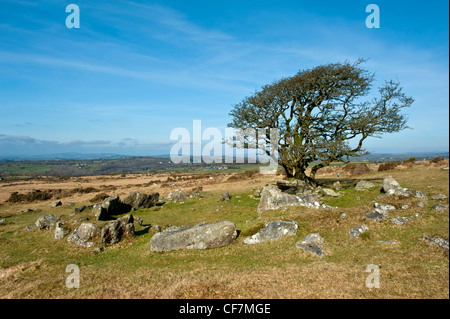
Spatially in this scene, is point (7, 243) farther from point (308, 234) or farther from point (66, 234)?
point (308, 234)

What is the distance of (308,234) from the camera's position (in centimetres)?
1445

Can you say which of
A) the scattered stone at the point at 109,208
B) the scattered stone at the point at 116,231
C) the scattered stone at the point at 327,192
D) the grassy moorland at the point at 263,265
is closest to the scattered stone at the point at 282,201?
the grassy moorland at the point at 263,265

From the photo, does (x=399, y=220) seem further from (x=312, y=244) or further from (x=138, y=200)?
(x=138, y=200)

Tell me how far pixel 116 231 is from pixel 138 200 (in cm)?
1274

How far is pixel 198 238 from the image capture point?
50.3 ft

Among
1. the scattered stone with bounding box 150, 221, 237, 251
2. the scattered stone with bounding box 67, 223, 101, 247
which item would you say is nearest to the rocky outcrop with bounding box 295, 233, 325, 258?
the scattered stone with bounding box 150, 221, 237, 251

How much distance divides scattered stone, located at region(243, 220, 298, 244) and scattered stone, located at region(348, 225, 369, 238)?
3000 millimetres

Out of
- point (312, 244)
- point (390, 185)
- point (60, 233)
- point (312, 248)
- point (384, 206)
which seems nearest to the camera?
point (312, 248)

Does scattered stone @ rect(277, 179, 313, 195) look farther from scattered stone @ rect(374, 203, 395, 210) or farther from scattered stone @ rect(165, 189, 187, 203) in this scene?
scattered stone @ rect(165, 189, 187, 203)

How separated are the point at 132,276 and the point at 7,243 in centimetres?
1421

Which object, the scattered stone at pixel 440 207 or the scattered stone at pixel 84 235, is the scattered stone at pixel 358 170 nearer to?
the scattered stone at pixel 440 207

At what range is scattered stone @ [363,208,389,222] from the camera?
49.0 ft

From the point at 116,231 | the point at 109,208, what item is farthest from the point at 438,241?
the point at 109,208

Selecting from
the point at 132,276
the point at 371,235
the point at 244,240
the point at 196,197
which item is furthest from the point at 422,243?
the point at 196,197
